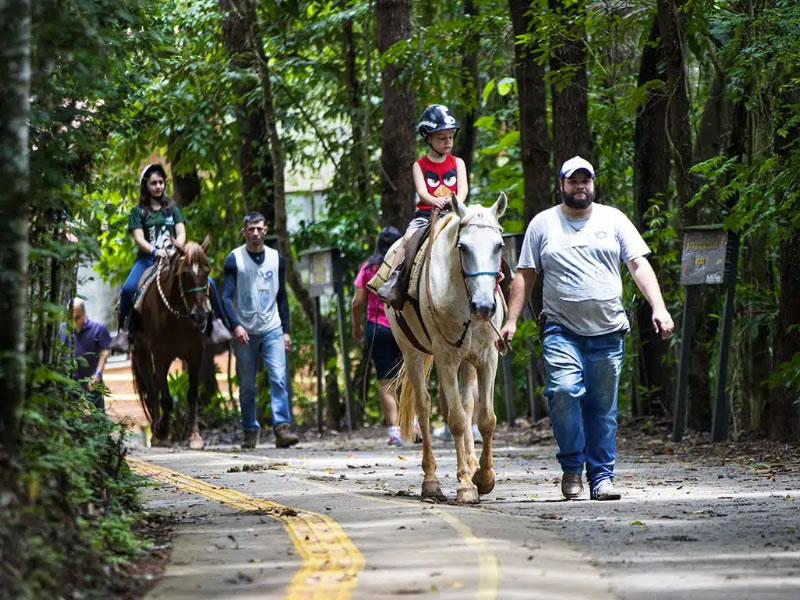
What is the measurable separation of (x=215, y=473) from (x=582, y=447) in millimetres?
4376

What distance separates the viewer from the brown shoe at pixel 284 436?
64.2 feet

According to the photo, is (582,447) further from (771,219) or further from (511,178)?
(511,178)

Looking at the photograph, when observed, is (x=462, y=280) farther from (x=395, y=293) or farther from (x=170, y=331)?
(x=170, y=331)

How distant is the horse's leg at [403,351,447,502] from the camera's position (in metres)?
12.0

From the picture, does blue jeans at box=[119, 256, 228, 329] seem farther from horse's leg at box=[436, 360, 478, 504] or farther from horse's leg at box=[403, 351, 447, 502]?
horse's leg at box=[436, 360, 478, 504]

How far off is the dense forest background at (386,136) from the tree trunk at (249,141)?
0.05 metres

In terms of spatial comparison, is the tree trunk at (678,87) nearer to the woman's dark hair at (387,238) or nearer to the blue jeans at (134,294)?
the woman's dark hair at (387,238)

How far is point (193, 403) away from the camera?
66.1 feet

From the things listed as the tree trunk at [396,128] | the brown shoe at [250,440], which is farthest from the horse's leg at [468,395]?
the tree trunk at [396,128]

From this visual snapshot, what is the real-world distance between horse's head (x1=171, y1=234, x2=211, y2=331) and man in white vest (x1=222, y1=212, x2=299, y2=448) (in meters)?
0.36

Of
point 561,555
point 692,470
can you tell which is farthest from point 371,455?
point 561,555

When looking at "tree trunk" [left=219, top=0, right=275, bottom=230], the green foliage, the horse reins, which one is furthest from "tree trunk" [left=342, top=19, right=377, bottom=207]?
the green foliage

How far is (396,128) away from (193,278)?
5.08 meters

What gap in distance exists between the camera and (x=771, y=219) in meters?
15.4
